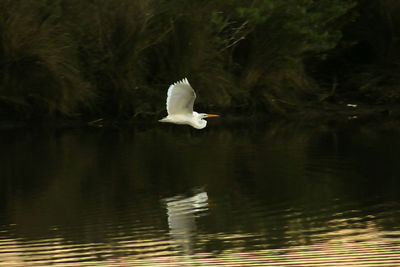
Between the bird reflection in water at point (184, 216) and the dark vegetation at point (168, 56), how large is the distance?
A: 1082cm

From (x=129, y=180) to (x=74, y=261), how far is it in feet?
18.6

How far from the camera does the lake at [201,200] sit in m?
10.6

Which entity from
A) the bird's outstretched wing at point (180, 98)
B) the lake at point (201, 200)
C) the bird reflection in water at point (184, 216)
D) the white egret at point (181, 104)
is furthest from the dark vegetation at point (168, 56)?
the bird reflection in water at point (184, 216)

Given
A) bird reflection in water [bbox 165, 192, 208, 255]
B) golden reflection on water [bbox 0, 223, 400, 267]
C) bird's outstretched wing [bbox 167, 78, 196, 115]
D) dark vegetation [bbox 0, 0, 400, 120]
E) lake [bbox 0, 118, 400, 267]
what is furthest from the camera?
dark vegetation [bbox 0, 0, 400, 120]

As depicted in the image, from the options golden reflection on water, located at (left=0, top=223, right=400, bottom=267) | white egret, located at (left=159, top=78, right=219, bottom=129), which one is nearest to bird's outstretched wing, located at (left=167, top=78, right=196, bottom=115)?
white egret, located at (left=159, top=78, right=219, bottom=129)

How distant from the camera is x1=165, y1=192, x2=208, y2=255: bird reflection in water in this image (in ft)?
36.5

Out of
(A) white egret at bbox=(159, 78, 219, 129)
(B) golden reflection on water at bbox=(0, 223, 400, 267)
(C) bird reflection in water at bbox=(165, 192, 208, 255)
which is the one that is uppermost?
(A) white egret at bbox=(159, 78, 219, 129)

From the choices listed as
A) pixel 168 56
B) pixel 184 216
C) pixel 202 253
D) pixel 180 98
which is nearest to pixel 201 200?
pixel 184 216

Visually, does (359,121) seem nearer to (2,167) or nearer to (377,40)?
(377,40)

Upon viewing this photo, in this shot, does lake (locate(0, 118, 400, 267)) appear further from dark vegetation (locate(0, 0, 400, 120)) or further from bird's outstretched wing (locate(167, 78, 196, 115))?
dark vegetation (locate(0, 0, 400, 120))

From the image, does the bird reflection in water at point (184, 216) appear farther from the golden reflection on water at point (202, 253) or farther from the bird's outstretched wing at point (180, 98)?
the bird's outstretched wing at point (180, 98)

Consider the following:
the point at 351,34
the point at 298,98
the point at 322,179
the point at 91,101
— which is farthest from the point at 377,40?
the point at 322,179

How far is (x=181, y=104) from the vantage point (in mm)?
15672

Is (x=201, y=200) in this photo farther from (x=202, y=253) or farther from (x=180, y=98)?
(x=202, y=253)
